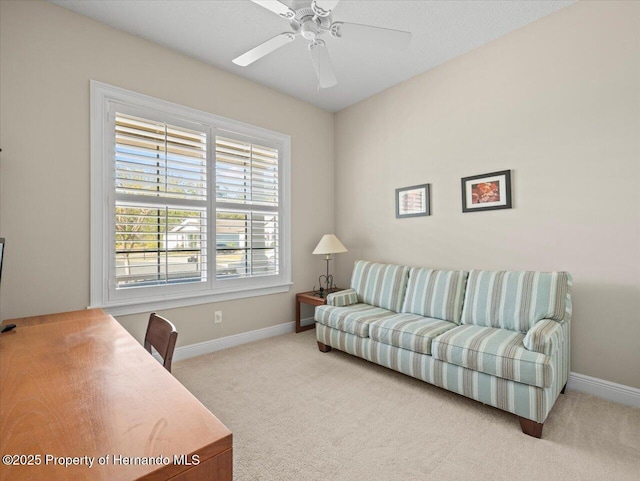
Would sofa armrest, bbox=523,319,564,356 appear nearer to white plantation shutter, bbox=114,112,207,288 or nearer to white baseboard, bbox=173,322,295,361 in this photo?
white baseboard, bbox=173,322,295,361

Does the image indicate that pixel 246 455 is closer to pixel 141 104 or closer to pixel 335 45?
pixel 141 104

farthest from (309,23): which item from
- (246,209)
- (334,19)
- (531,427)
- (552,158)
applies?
(531,427)

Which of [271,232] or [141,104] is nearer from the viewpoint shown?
[141,104]

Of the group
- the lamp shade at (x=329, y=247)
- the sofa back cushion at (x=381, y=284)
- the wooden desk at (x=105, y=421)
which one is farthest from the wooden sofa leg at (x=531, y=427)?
the lamp shade at (x=329, y=247)

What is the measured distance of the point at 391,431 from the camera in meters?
1.96

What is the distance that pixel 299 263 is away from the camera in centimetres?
409

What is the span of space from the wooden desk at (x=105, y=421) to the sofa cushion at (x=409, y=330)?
6.11 feet

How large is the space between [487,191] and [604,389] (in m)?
1.78

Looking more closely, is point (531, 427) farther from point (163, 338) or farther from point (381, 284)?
point (163, 338)

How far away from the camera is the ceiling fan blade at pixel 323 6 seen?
1.69 metres

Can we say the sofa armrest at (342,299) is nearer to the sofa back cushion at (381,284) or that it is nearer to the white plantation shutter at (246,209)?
the sofa back cushion at (381,284)

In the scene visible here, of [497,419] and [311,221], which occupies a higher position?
[311,221]

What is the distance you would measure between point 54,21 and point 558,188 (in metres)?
4.16

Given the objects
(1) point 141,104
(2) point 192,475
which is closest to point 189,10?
(1) point 141,104
